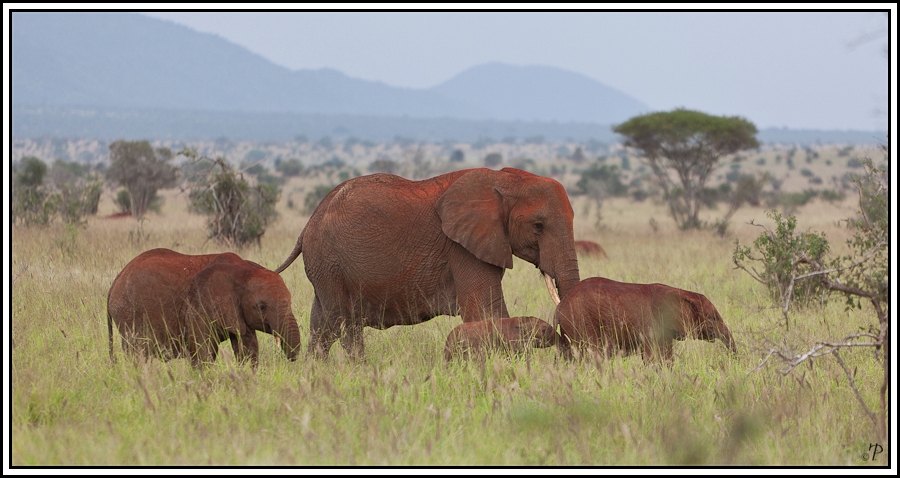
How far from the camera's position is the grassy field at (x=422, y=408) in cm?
432

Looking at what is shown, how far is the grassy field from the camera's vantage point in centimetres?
432

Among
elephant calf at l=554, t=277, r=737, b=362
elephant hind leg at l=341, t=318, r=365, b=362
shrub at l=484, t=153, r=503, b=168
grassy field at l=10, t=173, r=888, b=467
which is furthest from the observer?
shrub at l=484, t=153, r=503, b=168

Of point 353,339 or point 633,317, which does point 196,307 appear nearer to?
point 353,339

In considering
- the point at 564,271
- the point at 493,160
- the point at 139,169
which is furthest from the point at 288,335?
the point at 493,160

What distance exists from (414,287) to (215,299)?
1.55 metres

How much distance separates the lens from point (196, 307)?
6.11 metres

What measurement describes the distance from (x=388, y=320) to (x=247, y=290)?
1.37m

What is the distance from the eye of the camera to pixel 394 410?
5070mm

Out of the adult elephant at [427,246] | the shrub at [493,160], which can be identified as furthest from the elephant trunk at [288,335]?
the shrub at [493,160]

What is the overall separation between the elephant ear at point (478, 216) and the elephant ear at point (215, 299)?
5.27ft

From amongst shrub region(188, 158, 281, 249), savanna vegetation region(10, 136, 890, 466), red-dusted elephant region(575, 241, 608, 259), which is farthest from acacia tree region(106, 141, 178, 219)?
savanna vegetation region(10, 136, 890, 466)

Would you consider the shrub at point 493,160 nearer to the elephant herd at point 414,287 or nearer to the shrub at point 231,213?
the shrub at point 231,213

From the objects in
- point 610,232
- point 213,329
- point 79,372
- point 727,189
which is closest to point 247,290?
point 213,329

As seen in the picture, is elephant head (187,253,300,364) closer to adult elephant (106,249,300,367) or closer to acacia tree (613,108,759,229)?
adult elephant (106,249,300,367)
